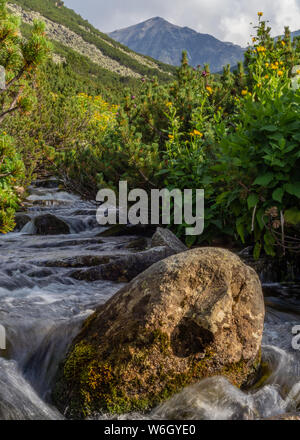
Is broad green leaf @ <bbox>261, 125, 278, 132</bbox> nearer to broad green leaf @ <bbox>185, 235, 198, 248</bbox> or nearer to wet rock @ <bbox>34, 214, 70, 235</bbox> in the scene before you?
broad green leaf @ <bbox>185, 235, 198, 248</bbox>

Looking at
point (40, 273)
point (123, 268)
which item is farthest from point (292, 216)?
point (40, 273)

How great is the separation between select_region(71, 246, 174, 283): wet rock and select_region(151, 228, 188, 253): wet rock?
0.93ft

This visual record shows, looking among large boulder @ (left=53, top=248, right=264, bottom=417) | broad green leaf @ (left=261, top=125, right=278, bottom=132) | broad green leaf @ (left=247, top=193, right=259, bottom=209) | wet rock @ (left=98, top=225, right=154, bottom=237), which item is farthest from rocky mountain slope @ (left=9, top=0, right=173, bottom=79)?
large boulder @ (left=53, top=248, right=264, bottom=417)

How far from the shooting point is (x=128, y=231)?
Result: 767 centimetres

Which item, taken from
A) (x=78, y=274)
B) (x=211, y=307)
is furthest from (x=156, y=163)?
(x=211, y=307)

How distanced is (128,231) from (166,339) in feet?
16.9

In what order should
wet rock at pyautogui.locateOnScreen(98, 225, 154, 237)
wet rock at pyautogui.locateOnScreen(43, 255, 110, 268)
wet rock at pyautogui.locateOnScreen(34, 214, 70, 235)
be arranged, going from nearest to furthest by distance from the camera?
wet rock at pyautogui.locateOnScreen(43, 255, 110, 268) < wet rock at pyautogui.locateOnScreen(98, 225, 154, 237) < wet rock at pyautogui.locateOnScreen(34, 214, 70, 235)

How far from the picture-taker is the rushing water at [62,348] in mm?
2455

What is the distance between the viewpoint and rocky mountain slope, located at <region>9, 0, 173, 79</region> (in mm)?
82562

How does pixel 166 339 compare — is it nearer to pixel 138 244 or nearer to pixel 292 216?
pixel 292 216

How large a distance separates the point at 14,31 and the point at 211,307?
2574 mm

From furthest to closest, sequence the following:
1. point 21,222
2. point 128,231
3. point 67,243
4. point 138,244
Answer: point 21,222
point 128,231
point 67,243
point 138,244

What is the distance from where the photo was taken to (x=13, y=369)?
286cm
